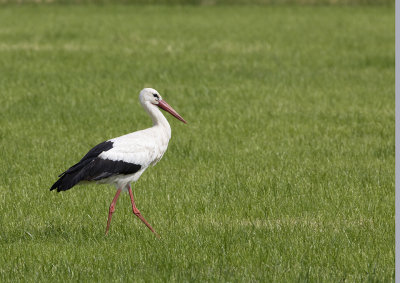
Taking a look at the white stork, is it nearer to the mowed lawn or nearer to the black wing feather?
the black wing feather

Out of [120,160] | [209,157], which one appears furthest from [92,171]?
[209,157]

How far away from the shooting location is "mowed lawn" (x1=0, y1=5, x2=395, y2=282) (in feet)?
23.4

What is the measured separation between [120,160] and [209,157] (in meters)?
4.19

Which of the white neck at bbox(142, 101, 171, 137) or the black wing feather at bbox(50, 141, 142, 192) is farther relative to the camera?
the white neck at bbox(142, 101, 171, 137)

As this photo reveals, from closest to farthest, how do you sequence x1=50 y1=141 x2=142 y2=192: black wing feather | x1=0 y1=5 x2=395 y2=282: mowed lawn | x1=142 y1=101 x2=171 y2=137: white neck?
x1=0 y1=5 x2=395 y2=282: mowed lawn, x1=50 y1=141 x2=142 y2=192: black wing feather, x1=142 y1=101 x2=171 y2=137: white neck

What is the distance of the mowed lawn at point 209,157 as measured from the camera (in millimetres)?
7129

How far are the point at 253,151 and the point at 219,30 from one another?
59.4 feet

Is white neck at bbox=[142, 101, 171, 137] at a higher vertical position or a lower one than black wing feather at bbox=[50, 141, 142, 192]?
higher

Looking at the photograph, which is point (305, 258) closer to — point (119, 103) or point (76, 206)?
point (76, 206)

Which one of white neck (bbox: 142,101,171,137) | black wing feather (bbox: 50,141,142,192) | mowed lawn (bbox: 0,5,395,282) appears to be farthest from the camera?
white neck (bbox: 142,101,171,137)

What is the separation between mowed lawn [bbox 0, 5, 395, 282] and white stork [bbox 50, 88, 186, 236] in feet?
1.83

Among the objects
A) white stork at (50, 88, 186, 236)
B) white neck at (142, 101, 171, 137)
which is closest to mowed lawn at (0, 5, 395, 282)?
white stork at (50, 88, 186, 236)

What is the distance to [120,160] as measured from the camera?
7.61 meters

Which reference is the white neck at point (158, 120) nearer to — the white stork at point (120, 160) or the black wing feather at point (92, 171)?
the white stork at point (120, 160)
